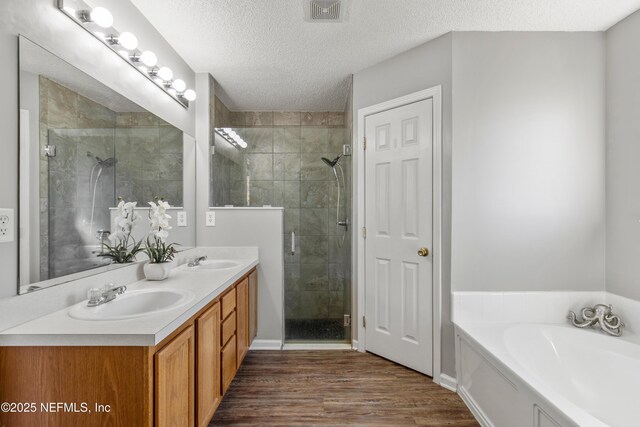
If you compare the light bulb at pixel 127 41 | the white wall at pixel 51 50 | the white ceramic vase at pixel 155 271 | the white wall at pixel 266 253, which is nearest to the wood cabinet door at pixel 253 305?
the white wall at pixel 266 253

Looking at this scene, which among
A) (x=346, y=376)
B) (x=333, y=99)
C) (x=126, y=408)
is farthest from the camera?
(x=333, y=99)

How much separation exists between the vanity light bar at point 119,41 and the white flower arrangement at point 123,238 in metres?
0.81

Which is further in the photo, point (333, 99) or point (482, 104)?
point (333, 99)

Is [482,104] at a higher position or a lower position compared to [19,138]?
higher

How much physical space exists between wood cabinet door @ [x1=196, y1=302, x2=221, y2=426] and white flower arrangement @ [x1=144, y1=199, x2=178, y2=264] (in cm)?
47

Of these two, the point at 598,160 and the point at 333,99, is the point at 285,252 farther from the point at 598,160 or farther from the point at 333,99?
the point at 598,160

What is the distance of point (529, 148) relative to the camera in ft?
6.69

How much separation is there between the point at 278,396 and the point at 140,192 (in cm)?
157

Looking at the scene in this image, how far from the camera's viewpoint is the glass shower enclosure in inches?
110

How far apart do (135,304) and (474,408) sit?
1966 mm

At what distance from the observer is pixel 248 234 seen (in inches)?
105

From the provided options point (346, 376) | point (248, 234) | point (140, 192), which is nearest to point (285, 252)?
point (248, 234)

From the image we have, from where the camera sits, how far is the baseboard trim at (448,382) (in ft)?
6.63

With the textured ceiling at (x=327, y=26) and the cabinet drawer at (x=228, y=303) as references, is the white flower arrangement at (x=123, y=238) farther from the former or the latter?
the textured ceiling at (x=327, y=26)
